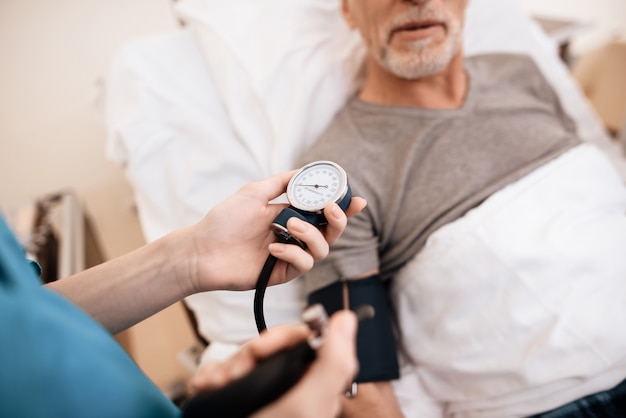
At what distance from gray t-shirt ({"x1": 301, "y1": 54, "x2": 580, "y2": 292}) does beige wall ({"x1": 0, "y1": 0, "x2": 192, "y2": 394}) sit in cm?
56

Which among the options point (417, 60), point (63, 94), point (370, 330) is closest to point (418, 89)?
point (417, 60)

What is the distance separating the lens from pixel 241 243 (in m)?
0.55

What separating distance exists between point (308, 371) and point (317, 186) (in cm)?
28

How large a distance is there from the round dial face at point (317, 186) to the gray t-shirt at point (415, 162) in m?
0.24

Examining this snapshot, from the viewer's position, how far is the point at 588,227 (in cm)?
77

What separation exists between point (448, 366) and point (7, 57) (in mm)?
1266

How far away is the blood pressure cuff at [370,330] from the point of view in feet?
2.44

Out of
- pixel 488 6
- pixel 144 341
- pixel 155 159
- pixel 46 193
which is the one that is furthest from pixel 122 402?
pixel 488 6

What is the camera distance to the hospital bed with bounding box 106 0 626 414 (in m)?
0.96

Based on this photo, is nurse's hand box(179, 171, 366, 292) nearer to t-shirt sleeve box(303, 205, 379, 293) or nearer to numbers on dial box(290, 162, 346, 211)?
numbers on dial box(290, 162, 346, 211)

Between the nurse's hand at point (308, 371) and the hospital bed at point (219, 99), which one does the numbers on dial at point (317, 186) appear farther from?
the hospital bed at point (219, 99)

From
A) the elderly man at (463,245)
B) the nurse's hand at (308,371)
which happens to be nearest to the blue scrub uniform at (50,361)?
the nurse's hand at (308,371)

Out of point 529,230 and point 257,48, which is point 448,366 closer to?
point 529,230

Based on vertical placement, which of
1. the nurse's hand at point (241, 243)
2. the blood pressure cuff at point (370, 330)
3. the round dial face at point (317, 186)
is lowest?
the blood pressure cuff at point (370, 330)
